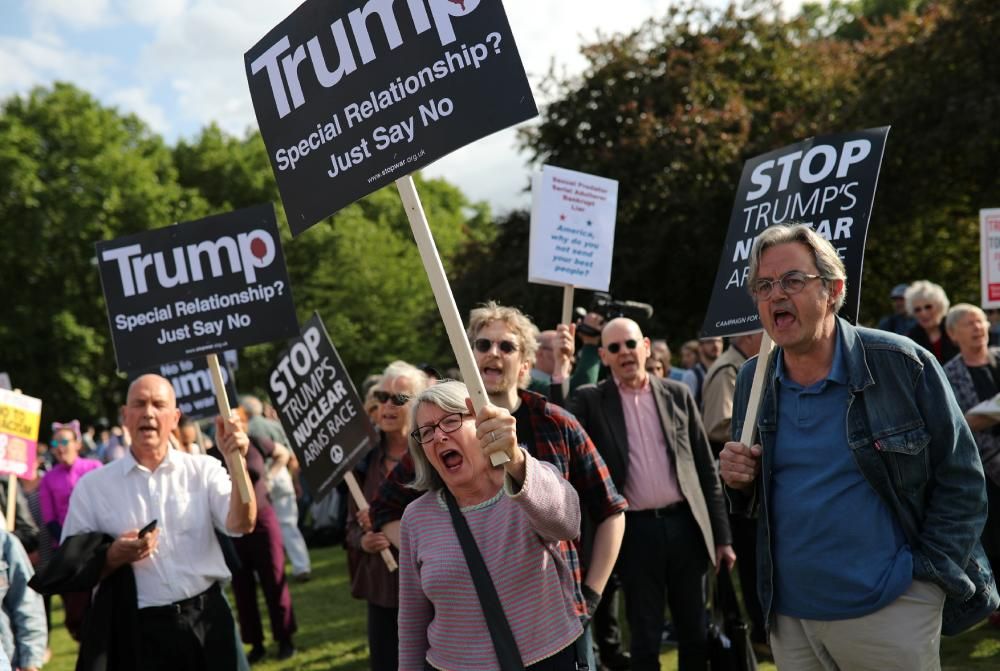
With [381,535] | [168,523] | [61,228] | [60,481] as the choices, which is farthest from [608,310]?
[61,228]

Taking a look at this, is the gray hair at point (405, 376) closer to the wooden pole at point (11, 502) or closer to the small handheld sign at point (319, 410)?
the small handheld sign at point (319, 410)

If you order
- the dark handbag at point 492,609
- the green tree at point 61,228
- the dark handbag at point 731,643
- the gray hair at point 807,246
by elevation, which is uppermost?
the green tree at point 61,228

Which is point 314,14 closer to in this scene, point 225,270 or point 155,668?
point 225,270

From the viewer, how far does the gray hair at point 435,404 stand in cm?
360

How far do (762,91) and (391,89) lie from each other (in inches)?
868

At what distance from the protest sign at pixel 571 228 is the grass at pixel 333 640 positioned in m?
2.71

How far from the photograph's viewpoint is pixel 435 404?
361cm

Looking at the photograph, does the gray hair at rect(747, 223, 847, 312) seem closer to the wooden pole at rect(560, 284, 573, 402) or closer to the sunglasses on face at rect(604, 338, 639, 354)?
the sunglasses on face at rect(604, 338, 639, 354)

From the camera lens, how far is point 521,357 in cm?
490

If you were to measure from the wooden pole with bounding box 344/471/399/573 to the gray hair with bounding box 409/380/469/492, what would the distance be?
5.96 ft

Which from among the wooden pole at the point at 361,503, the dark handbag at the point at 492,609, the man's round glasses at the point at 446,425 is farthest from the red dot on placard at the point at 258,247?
the dark handbag at the point at 492,609

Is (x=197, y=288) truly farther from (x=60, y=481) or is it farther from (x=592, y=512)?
(x=60, y=481)

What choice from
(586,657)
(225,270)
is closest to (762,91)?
(225,270)

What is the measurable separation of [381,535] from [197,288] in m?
1.59
